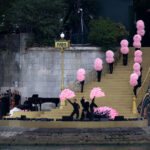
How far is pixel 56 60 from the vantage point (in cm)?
4822

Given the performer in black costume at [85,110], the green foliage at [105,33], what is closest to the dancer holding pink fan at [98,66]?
the green foliage at [105,33]

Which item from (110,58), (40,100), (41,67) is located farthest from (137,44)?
(40,100)

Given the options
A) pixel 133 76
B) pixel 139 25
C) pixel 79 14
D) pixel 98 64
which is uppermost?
pixel 79 14

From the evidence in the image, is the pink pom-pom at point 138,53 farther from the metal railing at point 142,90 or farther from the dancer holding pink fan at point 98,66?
the dancer holding pink fan at point 98,66

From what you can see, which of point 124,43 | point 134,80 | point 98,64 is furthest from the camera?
point 124,43

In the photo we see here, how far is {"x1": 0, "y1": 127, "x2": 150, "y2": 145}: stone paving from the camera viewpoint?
35.3 m

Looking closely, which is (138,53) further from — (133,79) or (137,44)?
(133,79)

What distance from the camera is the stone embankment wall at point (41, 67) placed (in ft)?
158

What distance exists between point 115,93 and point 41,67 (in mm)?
7325

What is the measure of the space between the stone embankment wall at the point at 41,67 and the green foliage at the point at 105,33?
773 millimetres

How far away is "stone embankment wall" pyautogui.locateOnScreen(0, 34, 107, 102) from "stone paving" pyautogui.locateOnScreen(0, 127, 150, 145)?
10.5 metres

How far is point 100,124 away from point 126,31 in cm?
1347

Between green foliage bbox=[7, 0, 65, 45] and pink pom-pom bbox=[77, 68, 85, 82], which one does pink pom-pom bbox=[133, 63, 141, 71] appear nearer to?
pink pom-pom bbox=[77, 68, 85, 82]

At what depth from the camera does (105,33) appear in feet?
158
